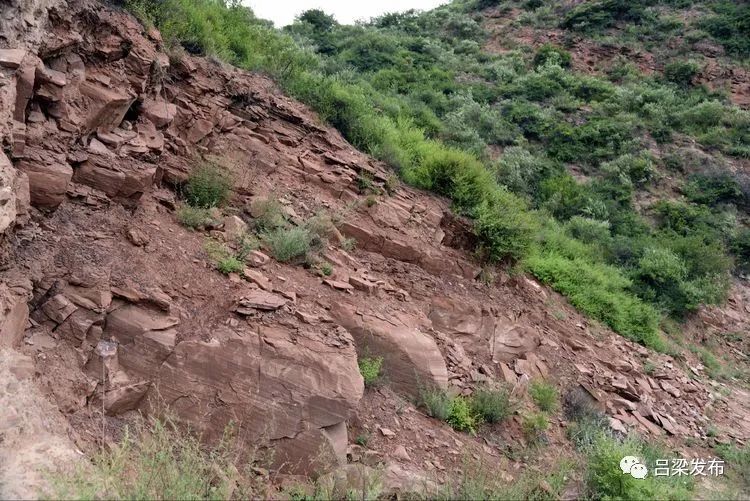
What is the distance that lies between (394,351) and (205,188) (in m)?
3.05

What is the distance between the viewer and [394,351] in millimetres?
5727

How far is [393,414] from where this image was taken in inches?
207

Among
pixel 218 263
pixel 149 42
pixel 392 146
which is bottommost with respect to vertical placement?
pixel 218 263

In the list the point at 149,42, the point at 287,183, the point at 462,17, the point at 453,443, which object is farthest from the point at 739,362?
the point at 462,17

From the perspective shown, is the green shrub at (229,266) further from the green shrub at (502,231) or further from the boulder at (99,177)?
the green shrub at (502,231)

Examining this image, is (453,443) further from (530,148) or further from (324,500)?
(530,148)

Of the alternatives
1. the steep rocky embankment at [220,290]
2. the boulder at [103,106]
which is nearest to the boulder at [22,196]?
the steep rocky embankment at [220,290]

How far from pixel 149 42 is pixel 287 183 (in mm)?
2527

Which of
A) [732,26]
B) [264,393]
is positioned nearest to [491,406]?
[264,393]

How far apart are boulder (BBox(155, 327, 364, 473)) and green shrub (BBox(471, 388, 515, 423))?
1.78 m

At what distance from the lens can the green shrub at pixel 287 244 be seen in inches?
231

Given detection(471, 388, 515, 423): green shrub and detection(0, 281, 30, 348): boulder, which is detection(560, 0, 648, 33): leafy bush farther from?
detection(0, 281, 30, 348): boulder

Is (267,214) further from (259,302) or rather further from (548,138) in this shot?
(548,138)

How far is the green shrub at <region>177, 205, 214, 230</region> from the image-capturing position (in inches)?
222
